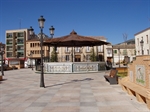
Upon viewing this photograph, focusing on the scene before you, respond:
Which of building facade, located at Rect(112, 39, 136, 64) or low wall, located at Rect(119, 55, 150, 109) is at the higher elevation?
building facade, located at Rect(112, 39, 136, 64)

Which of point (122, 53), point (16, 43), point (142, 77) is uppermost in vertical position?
point (16, 43)

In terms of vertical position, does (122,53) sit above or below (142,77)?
above

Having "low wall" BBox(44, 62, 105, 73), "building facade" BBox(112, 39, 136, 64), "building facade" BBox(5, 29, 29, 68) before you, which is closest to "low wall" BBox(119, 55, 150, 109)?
"low wall" BBox(44, 62, 105, 73)

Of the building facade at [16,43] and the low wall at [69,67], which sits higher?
the building facade at [16,43]

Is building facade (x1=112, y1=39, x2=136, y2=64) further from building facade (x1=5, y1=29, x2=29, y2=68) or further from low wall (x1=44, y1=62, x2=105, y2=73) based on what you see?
low wall (x1=44, y1=62, x2=105, y2=73)

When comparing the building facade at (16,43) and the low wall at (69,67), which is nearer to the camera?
the low wall at (69,67)

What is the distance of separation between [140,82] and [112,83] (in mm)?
4336

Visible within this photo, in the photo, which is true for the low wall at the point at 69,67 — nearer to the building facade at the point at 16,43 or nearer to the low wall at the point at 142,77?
the low wall at the point at 142,77

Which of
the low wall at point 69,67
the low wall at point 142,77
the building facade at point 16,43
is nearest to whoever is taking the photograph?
the low wall at point 142,77

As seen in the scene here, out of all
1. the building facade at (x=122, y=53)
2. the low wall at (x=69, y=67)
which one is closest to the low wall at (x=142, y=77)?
the low wall at (x=69, y=67)

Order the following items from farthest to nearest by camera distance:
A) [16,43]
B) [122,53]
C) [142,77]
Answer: [16,43]
[122,53]
[142,77]

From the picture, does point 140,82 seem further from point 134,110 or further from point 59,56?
point 59,56

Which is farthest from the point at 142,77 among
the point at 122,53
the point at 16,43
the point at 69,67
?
the point at 16,43

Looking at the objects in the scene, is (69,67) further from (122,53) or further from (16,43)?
(16,43)
